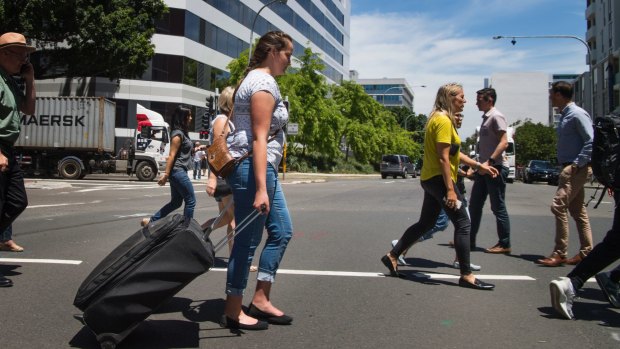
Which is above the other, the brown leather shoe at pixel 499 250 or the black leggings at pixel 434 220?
the black leggings at pixel 434 220

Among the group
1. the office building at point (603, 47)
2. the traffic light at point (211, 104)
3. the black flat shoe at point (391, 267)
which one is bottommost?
the black flat shoe at point (391, 267)

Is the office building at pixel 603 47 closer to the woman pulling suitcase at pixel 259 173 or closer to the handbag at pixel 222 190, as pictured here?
the handbag at pixel 222 190

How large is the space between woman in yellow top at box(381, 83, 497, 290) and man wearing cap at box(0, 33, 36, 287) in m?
3.25

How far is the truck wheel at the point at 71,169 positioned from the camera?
83.3ft

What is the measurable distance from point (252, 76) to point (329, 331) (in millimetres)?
1693

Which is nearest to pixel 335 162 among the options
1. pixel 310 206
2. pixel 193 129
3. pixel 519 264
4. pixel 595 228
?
pixel 193 129

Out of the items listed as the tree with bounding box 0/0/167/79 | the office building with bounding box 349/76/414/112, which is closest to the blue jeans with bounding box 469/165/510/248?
the tree with bounding box 0/0/167/79

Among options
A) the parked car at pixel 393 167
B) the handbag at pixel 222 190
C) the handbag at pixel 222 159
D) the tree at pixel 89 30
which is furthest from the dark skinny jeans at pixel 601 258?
the parked car at pixel 393 167

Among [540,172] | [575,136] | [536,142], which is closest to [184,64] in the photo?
[540,172]

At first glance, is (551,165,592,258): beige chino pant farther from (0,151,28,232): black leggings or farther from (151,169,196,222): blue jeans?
(0,151,28,232): black leggings

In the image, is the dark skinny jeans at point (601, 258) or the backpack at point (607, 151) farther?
the backpack at point (607, 151)

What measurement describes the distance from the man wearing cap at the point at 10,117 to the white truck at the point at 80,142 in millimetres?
21285

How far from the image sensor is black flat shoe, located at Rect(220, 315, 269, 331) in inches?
146

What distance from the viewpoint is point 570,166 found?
5879 mm
